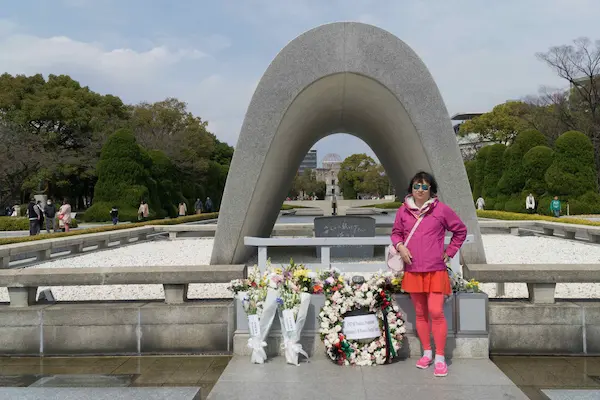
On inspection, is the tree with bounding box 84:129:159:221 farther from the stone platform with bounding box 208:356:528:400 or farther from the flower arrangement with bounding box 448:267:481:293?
the flower arrangement with bounding box 448:267:481:293

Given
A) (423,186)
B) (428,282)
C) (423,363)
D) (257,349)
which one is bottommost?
(423,363)

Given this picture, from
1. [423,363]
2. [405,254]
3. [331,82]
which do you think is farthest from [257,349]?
[331,82]

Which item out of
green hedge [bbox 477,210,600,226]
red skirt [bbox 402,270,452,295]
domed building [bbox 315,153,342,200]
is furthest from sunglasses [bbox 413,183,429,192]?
domed building [bbox 315,153,342,200]

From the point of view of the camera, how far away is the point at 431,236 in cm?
387

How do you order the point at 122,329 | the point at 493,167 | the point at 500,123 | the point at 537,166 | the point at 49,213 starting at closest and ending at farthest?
the point at 122,329
the point at 49,213
the point at 537,166
the point at 493,167
the point at 500,123

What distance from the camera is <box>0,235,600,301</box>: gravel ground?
7.00 m

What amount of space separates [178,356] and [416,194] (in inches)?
105

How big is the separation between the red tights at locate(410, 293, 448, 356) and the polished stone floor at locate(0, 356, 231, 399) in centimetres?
176

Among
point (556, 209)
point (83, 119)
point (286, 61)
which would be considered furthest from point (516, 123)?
point (286, 61)

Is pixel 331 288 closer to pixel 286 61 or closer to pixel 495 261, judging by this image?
pixel 286 61

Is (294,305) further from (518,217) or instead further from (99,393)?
(518,217)

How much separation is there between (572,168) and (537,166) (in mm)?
1894

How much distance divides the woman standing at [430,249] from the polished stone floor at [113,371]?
1.84m

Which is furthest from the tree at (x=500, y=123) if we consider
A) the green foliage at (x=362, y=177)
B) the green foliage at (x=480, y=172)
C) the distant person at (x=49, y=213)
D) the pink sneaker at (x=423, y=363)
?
the pink sneaker at (x=423, y=363)
